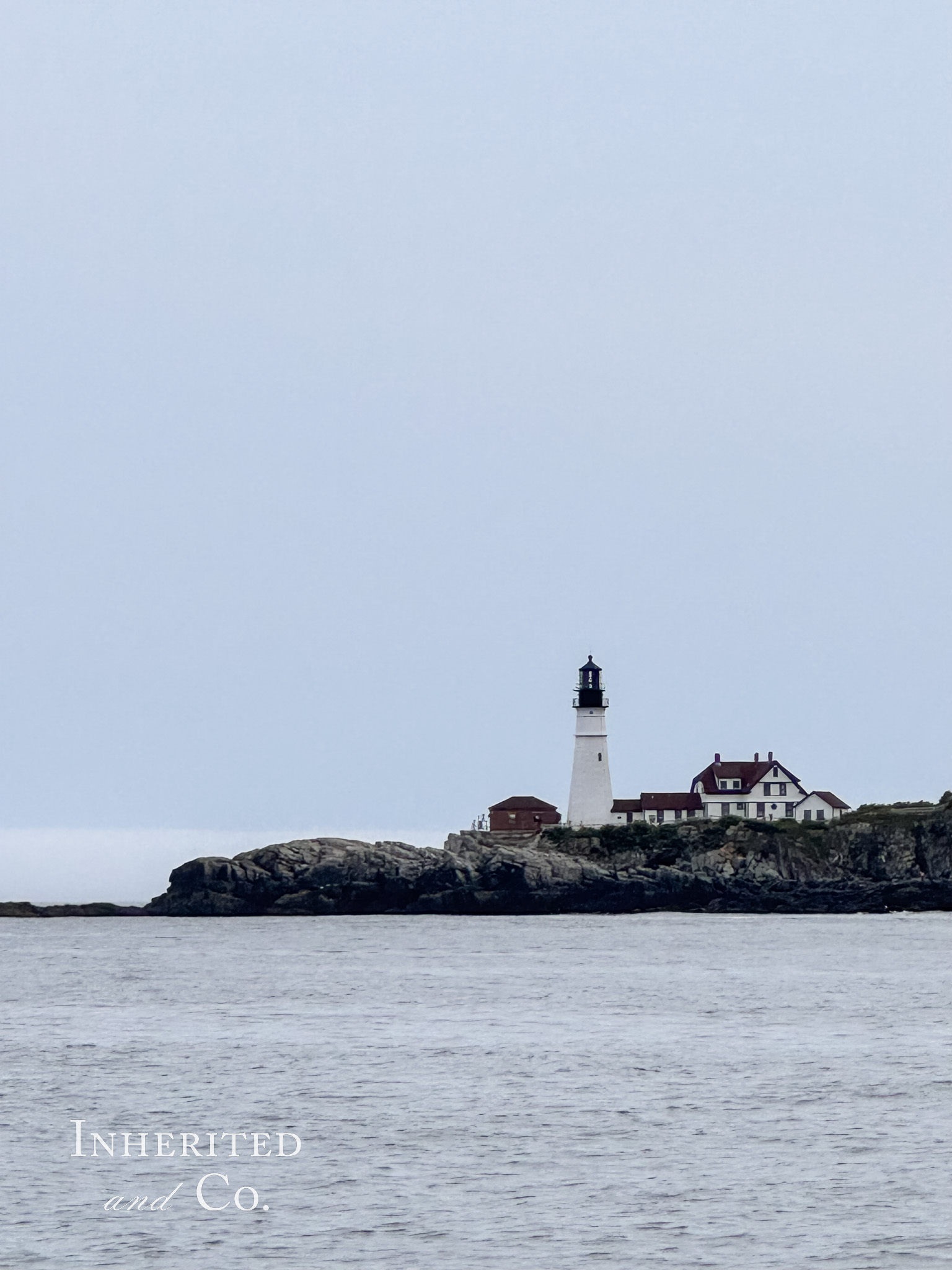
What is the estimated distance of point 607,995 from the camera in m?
54.9

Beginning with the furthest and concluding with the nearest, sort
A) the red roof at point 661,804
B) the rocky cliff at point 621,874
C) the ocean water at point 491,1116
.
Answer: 1. the red roof at point 661,804
2. the rocky cliff at point 621,874
3. the ocean water at point 491,1116

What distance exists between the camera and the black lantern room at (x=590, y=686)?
4680 inches

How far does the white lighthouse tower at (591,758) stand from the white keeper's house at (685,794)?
0.04 metres

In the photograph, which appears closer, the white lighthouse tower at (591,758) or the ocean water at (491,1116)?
the ocean water at (491,1116)

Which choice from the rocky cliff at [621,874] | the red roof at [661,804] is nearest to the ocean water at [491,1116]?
the rocky cliff at [621,874]

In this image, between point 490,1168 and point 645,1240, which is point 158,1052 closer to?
point 490,1168

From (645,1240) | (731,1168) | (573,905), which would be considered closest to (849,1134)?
(731,1168)

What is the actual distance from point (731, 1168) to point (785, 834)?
86.9 m

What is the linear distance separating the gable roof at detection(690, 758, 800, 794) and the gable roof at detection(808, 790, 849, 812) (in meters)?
1.89

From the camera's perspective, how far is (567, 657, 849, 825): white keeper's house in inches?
4695

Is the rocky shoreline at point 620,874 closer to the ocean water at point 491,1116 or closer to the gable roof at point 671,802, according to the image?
the gable roof at point 671,802

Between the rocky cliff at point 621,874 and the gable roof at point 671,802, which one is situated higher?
the gable roof at point 671,802

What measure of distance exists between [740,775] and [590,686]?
1726cm

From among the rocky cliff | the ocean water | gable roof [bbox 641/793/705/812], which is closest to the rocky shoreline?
the rocky cliff
